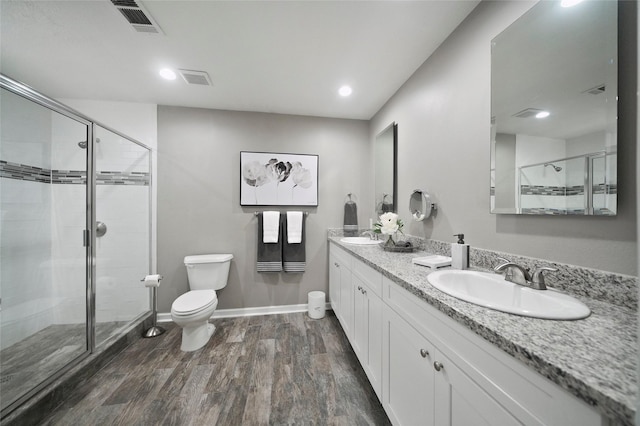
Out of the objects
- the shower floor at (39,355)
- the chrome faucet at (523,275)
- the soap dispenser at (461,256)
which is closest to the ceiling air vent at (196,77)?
the shower floor at (39,355)

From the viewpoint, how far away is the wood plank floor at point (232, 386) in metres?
1.26

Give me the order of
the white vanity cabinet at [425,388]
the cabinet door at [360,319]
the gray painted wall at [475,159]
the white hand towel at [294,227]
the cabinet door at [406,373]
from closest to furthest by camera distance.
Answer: the white vanity cabinet at [425,388] < the gray painted wall at [475,159] < the cabinet door at [406,373] < the cabinet door at [360,319] < the white hand towel at [294,227]

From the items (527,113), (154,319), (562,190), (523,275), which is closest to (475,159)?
(527,113)

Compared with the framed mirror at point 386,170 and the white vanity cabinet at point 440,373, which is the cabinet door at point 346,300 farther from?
the framed mirror at point 386,170

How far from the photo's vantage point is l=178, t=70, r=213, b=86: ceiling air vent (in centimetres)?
183

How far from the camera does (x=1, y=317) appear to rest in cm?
157

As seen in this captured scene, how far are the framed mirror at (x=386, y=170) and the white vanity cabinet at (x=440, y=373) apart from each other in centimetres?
92

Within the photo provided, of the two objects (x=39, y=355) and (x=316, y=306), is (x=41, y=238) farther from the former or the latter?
(x=316, y=306)

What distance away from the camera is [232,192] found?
2484mm

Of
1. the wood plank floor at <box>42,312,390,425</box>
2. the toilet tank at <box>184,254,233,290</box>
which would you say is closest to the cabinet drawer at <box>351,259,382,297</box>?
the wood plank floor at <box>42,312,390,425</box>

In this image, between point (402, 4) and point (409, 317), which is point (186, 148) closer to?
point (402, 4)

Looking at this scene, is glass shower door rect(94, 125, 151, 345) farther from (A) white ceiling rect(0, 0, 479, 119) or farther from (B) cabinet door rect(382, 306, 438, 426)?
(B) cabinet door rect(382, 306, 438, 426)

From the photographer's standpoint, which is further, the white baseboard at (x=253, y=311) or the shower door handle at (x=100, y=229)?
the white baseboard at (x=253, y=311)

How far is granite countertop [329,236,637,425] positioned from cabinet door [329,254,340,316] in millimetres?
1445
